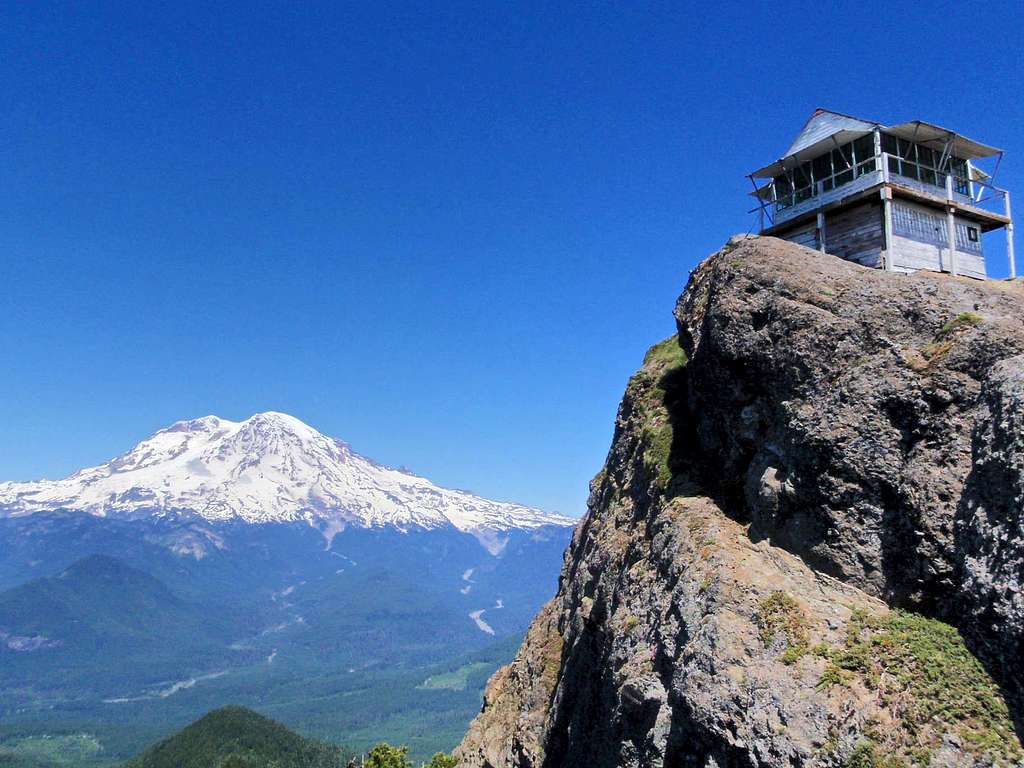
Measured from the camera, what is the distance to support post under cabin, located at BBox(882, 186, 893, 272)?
28703 mm

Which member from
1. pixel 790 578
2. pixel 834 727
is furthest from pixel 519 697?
pixel 834 727

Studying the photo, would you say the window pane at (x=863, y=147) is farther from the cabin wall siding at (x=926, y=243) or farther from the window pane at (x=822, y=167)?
the cabin wall siding at (x=926, y=243)

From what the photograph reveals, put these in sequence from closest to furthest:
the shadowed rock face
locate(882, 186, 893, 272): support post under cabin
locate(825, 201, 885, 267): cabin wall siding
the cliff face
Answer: the cliff face
the shadowed rock face
locate(882, 186, 893, 272): support post under cabin
locate(825, 201, 885, 267): cabin wall siding

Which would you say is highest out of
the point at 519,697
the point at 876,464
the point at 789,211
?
the point at 789,211

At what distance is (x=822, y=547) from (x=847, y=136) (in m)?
19.0

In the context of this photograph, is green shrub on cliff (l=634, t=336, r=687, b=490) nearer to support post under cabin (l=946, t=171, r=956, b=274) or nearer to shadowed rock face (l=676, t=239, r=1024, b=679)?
shadowed rock face (l=676, t=239, r=1024, b=679)

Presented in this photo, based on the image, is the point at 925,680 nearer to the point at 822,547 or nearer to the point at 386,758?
the point at 822,547

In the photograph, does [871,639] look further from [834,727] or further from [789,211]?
[789,211]

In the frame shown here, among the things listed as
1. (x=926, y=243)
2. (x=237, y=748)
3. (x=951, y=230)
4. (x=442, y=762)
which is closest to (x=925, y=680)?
(x=926, y=243)

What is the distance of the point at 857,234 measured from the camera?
30484mm

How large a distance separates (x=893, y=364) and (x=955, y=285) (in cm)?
335

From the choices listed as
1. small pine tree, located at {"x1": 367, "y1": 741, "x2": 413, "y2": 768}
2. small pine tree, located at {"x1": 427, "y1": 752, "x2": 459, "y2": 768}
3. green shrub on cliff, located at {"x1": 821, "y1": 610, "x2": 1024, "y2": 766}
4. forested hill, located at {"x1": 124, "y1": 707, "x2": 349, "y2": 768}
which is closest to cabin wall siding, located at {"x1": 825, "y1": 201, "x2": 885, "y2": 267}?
green shrub on cliff, located at {"x1": 821, "y1": 610, "x2": 1024, "y2": 766}

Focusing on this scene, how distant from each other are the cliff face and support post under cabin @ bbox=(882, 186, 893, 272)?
4.78m

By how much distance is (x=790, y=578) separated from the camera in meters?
20.4
